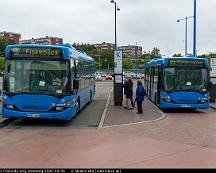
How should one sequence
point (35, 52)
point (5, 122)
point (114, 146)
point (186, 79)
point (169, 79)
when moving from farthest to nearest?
point (169, 79) < point (186, 79) < point (5, 122) < point (35, 52) < point (114, 146)

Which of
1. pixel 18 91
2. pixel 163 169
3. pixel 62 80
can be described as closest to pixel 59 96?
pixel 62 80

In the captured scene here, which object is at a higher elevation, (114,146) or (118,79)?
(118,79)

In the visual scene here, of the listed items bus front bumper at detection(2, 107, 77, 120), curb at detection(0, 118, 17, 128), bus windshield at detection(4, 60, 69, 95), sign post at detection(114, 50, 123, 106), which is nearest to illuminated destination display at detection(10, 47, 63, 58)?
bus windshield at detection(4, 60, 69, 95)

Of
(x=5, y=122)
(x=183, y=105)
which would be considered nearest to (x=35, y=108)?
(x=5, y=122)

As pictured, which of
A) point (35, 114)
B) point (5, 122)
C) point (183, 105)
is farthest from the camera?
point (183, 105)

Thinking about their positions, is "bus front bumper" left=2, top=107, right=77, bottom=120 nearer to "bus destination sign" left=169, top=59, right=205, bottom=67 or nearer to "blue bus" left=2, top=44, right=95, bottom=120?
"blue bus" left=2, top=44, right=95, bottom=120

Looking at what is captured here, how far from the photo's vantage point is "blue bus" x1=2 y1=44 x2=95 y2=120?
43.5 ft

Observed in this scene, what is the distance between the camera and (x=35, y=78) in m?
13.4

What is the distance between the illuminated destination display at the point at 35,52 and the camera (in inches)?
534

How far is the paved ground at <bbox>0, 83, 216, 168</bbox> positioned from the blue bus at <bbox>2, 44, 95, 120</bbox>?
76 cm

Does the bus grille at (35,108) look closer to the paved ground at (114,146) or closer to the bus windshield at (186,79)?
the paved ground at (114,146)

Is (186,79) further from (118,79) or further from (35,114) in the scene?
(35,114)

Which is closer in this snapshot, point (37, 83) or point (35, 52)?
point (37, 83)

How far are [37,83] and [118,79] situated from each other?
9.11m
